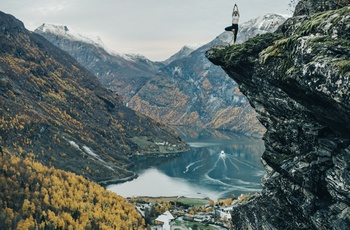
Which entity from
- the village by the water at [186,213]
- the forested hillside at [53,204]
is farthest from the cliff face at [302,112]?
the forested hillside at [53,204]

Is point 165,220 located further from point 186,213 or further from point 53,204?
point 53,204

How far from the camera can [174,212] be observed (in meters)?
161

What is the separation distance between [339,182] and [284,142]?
8.87m

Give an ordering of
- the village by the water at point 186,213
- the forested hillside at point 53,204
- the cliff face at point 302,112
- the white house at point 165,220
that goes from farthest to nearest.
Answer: the white house at point 165,220 < the village by the water at point 186,213 < the forested hillside at point 53,204 < the cliff face at point 302,112

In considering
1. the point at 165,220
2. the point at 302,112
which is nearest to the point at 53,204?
the point at 165,220

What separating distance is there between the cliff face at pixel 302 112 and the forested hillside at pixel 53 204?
107896mm

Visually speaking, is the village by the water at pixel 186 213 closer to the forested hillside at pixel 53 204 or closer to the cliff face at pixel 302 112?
the forested hillside at pixel 53 204

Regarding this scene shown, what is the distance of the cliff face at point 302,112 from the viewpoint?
2314cm

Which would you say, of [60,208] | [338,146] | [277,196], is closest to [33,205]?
[60,208]

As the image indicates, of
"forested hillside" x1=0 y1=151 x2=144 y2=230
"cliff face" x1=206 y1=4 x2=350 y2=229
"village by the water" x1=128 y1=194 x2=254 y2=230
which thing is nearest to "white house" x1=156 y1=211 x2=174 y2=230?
"village by the water" x1=128 y1=194 x2=254 y2=230

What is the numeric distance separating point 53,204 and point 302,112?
137229 millimetres

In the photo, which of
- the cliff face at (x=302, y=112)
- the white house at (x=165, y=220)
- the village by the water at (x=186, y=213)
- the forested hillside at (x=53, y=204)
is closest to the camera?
the cliff face at (x=302, y=112)

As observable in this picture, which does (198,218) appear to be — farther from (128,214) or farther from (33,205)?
(33,205)

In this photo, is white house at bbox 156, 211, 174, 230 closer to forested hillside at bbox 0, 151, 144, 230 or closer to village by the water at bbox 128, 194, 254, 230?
village by the water at bbox 128, 194, 254, 230
